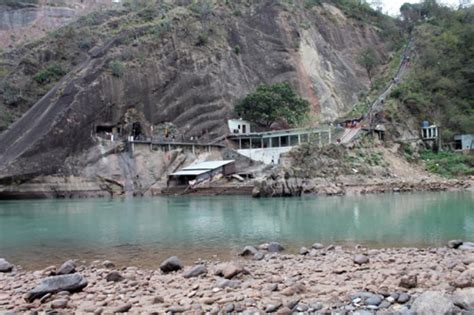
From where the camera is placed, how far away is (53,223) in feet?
93.0

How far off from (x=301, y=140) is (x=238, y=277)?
159 ft

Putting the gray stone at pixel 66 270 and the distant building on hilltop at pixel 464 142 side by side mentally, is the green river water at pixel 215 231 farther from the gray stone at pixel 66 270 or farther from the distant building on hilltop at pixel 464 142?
the distant building on hilltop at pixel 464 142

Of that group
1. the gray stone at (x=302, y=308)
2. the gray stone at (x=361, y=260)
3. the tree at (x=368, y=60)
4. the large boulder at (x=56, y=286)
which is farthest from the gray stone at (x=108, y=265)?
the tree at (x=368, y=60)

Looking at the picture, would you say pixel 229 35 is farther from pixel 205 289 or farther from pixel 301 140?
pixel 205 289

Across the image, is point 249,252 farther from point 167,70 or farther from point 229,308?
point 167,70

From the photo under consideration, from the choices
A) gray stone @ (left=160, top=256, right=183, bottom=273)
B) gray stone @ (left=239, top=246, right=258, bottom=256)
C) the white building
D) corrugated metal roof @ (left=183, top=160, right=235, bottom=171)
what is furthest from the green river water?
the white building

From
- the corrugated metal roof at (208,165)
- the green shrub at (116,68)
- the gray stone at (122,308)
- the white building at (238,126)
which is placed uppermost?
the green shrub at (116,68)

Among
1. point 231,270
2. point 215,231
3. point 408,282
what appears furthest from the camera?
point 215,231

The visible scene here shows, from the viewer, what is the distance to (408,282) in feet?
30.1

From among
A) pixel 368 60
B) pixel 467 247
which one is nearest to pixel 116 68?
pixel 368 60

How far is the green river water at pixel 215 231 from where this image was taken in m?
17.2

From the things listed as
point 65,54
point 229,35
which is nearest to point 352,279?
point 229,35

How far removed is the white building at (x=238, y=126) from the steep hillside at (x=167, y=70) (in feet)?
5.88

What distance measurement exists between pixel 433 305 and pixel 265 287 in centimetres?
352
